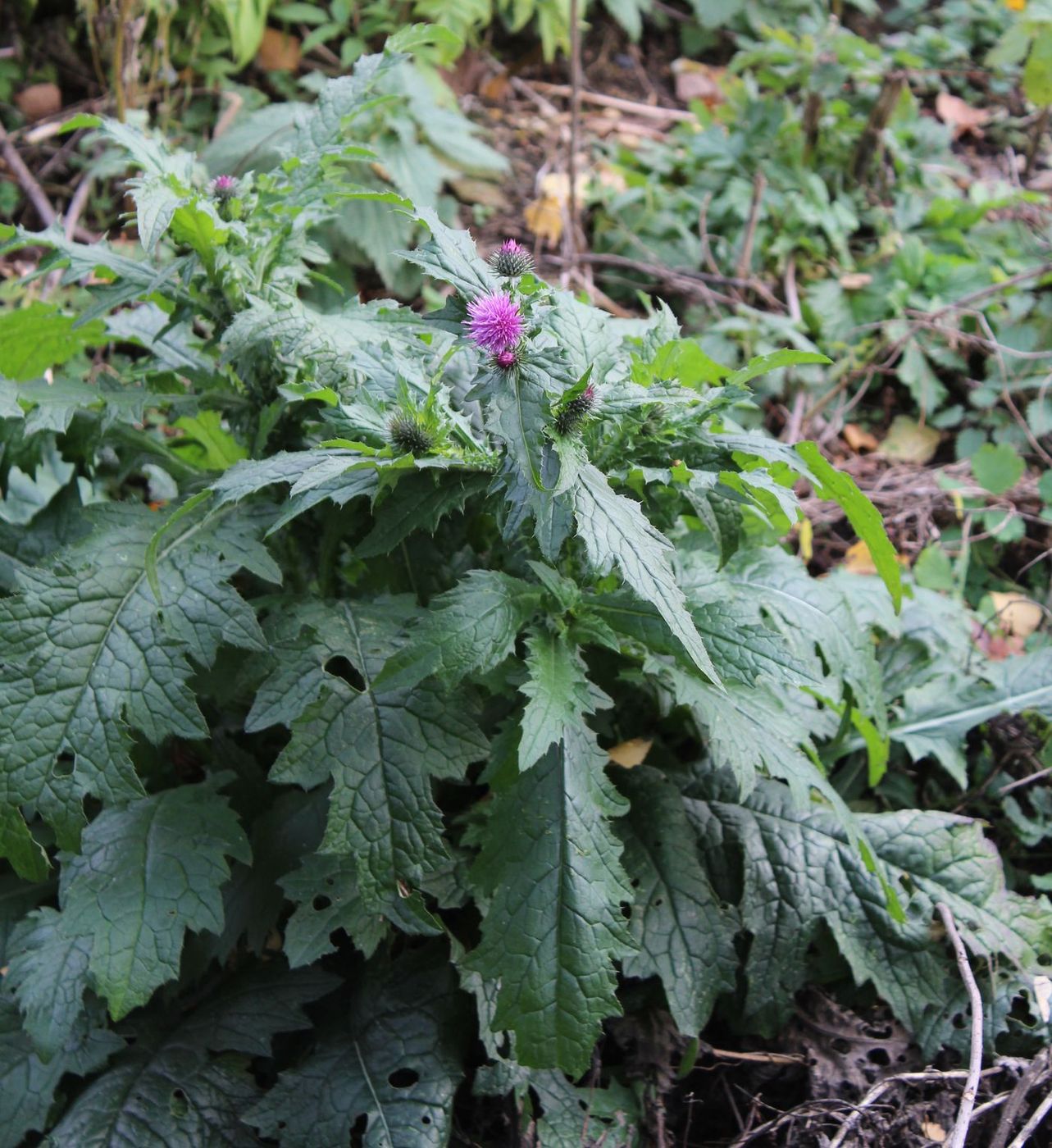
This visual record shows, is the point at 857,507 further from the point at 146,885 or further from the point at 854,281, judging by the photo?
the point at 854,281

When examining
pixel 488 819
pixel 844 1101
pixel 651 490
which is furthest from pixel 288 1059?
pixel 651 490

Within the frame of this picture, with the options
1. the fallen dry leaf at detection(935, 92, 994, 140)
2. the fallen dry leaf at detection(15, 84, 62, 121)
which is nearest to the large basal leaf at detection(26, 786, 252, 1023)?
the fallen dry leaf at detection(15, 84, 62, 121)

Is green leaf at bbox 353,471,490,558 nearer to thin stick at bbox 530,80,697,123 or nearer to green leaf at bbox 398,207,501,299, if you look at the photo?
green leaf at bbox 398,207,501,299

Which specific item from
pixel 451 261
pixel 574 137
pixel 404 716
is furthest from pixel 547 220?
pixel 404 716

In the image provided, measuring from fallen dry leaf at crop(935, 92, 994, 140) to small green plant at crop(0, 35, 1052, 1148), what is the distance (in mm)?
3927

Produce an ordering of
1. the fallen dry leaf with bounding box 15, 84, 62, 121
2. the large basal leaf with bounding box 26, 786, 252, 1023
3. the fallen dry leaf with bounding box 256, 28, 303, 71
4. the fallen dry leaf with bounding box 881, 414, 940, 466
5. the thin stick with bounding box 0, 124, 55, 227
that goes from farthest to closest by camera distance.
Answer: the fallen dry leaf with bounding box 256, 28, 303, 71 < the fallen dry leaf with bounding box 15, 84, 62, 121 < the thin stick with bounding box 0, 124, 55, 227 < the fallen dry leaf with bounding box 881, 414, 940, 466 < the large basal leaf with bounding box 26, 786, 252, 1023

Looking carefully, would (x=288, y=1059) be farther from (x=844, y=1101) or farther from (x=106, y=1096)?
(x=844, y=1101)

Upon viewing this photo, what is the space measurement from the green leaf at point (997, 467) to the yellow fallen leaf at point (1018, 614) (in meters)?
0.42

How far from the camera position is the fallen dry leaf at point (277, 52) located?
15.9 feet

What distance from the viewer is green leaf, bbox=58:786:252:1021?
2.06 metres

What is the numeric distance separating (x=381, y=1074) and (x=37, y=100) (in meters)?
4.40

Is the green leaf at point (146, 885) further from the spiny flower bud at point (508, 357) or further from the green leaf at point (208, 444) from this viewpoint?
the spiny flower bud at point (508, 357)

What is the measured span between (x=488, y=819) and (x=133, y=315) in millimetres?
1772

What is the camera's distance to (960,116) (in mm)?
5438
